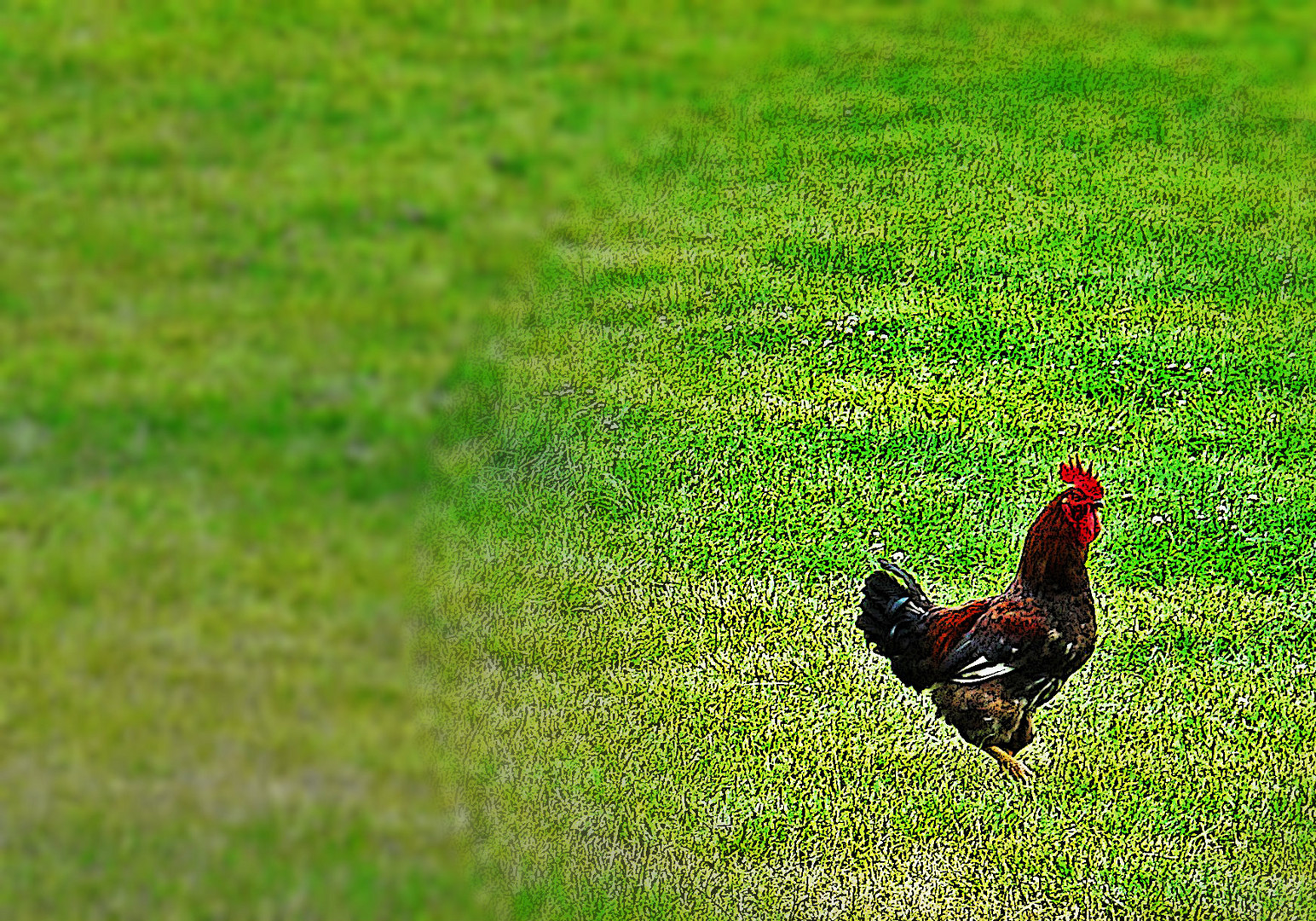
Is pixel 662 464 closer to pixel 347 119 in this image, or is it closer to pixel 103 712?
pixel 103 712

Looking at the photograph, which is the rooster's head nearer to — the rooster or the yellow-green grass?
the rooster

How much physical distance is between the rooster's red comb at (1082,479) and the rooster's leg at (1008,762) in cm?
12

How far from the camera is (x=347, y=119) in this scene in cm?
171

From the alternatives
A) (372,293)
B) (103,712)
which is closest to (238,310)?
(372,293)

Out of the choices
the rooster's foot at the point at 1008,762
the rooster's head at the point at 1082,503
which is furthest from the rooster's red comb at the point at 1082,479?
the rooster's foot at the point at 1008,762

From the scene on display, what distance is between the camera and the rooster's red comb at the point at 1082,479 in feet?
1.93

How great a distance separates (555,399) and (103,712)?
994 millimetres

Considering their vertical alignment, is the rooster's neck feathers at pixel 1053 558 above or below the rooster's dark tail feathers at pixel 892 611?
above

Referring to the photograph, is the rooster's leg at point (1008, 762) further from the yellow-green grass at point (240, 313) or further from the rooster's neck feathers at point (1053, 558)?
the yellow-green grass at point (240, 313)

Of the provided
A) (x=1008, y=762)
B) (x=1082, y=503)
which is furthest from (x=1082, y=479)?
(x=1008, y=762)

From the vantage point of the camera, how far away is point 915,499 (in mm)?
617

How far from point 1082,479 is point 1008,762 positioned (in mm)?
134

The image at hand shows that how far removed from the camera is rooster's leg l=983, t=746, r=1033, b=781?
0.60 m

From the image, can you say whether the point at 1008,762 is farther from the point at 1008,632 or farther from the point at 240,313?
the point at 240,313
